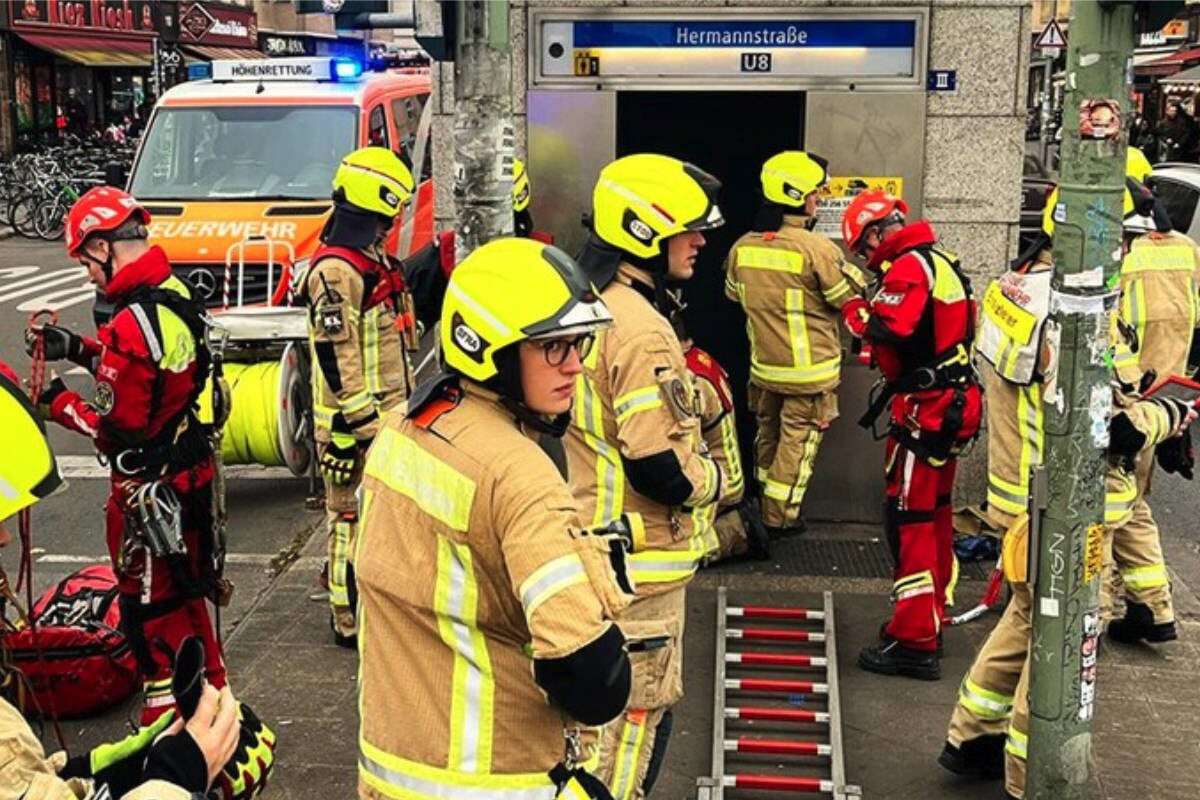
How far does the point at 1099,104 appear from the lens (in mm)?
4160

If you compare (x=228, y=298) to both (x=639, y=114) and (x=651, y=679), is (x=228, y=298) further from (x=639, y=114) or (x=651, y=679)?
(x=651, y=679)

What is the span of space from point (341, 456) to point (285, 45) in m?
12.2

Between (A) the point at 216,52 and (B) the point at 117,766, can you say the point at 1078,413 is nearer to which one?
(B) the point at 117,766

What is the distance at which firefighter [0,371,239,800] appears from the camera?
265 cm

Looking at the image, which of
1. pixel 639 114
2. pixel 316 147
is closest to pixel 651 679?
pixel 639 114

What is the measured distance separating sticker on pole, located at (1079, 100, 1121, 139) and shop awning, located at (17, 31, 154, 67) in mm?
30171

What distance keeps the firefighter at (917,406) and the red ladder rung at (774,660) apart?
409mm

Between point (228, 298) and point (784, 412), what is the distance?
15.1ft

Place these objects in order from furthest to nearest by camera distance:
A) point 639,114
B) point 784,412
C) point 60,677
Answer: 1. point 639,114
2. point 784,412
3. point 60,677

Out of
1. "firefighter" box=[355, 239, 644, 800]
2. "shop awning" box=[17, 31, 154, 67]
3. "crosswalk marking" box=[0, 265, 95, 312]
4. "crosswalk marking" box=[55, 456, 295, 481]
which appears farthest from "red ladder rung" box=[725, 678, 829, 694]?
"shop awning" box=[17, 31, 154, 67]

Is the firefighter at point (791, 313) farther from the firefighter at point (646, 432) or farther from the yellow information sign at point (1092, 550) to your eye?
the yellow information sign at point (1092, 550)

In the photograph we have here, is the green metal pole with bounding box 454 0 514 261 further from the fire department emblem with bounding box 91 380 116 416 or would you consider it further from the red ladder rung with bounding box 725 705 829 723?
the red ladder rung with bounding box 725 705 829 723

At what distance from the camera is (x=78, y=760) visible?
3.12 m

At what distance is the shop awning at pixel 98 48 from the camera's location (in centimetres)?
3111
